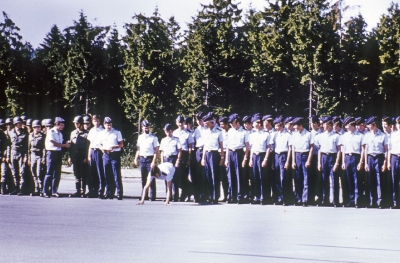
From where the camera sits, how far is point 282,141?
57.2ft

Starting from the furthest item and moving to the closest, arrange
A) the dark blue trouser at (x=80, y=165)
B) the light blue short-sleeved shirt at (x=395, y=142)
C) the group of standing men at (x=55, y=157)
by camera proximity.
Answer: the dark blue trouser at (x=80, y=165) → the group of standing men at (x=55, y=157) → the light blue short-sleeved shirt at (x=395, y=142)

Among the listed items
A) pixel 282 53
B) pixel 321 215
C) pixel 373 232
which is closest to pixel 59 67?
pixel 282 53

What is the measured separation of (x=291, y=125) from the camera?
58.5ft

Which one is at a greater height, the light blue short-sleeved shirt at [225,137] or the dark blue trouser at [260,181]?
the light blue short-sleeved shirt at [225,137]

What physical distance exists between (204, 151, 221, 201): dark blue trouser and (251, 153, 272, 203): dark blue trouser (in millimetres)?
929

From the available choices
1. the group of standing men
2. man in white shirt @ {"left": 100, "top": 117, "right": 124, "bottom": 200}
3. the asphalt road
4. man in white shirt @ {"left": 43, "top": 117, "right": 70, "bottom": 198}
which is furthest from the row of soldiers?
man in white shirt @ {"left": 43, "top": 117, "right": 70, "bottom": 198}

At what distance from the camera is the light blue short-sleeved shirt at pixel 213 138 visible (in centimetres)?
1775

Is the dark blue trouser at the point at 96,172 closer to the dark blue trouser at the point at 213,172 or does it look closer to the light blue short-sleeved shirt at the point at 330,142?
the dark blue trouser at the point at 213,172

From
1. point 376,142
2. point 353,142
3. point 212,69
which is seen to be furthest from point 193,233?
point 212,69

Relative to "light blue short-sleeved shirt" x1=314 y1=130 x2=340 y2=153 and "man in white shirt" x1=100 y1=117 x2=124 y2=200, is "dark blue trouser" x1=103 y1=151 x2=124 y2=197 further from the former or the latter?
"light blue short-sleeved shirt" x1=314 y1=130 x2=340 y2=153

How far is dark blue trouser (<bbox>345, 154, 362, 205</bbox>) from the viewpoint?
54.7ft

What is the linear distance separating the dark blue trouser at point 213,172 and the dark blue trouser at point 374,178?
12.2ft

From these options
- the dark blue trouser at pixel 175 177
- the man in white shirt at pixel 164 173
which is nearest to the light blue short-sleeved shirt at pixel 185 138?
the dark blue trouser at pixel 175 177

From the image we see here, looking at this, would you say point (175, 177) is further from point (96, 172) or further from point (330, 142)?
point (330, 142)
